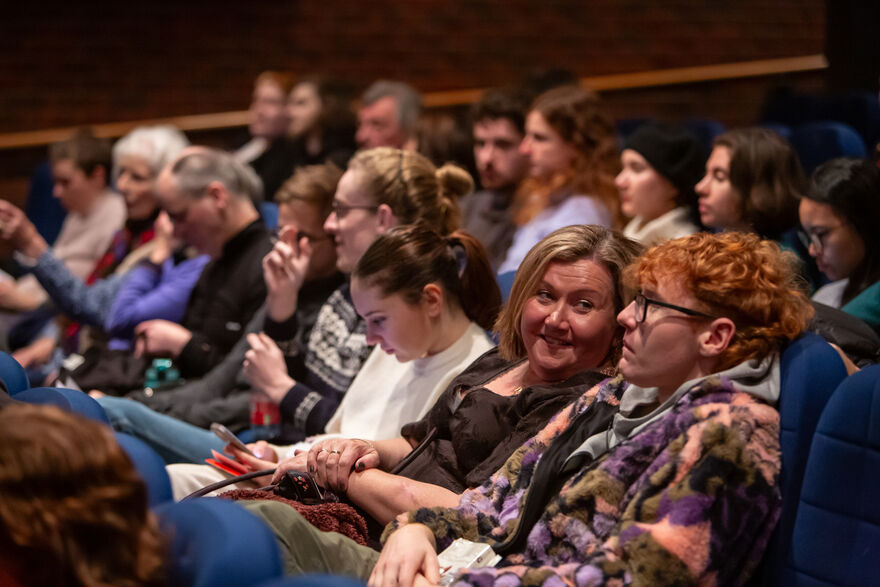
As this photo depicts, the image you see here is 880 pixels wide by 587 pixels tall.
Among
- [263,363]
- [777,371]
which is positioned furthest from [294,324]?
[777,371]

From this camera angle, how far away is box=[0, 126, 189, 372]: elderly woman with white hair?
372cm

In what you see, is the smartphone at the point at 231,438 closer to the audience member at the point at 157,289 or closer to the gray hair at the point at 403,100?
the audience member at the point at 157,289

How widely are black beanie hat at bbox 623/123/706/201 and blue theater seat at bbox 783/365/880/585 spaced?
182 cm

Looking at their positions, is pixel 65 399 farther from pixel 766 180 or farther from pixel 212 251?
pixel 766 180

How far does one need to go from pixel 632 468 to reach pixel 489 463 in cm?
39

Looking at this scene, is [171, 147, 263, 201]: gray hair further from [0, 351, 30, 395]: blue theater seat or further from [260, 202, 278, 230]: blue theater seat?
[0, 351, 30, 395]: blue theater seat

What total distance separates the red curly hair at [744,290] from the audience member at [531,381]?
31cm

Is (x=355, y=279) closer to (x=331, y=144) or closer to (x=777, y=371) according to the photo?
(x=777, y=371)

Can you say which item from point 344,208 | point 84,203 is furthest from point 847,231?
point 84,203

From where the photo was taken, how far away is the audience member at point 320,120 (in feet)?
16.0

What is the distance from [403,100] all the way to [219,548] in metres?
3.59

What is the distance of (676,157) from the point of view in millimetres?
3234

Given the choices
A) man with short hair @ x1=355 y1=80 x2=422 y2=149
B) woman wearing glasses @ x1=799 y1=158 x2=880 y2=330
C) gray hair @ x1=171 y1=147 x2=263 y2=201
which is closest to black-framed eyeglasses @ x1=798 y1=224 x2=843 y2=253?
woman wearing glasses @ x1=799 y1=158 x2=880 y2=330

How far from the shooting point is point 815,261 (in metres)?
2.59
